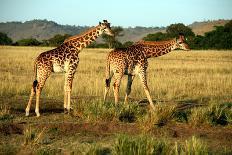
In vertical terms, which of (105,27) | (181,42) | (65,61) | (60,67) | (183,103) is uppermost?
(105,27)

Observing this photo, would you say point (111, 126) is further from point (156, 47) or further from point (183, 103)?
point (183, 103)

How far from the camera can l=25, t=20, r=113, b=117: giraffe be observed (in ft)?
40.3

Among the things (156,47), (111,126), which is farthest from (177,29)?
(111,126)

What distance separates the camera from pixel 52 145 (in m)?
9.22

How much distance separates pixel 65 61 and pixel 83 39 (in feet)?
3.49

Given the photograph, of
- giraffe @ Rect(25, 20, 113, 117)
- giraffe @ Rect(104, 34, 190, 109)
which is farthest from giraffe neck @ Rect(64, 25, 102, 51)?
giraffe @ Rect(104, 34, 190, 109)

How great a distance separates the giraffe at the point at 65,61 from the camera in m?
12.3

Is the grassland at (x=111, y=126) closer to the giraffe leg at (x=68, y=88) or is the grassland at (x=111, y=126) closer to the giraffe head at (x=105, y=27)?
the giraffe leg at (x=68, y=88)

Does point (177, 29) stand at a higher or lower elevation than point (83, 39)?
higher

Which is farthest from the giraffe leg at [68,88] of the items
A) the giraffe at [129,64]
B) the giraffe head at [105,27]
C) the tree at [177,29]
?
the tree at [177,29]

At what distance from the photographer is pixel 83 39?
44.6 ft

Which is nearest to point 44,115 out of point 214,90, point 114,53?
point 114,53

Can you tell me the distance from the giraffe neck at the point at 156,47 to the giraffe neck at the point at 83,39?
5.20ft

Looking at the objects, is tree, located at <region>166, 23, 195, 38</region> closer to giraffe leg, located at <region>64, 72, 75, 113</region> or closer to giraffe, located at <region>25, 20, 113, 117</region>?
giraffe, located at <region>25, 20, 113, 117</region>
